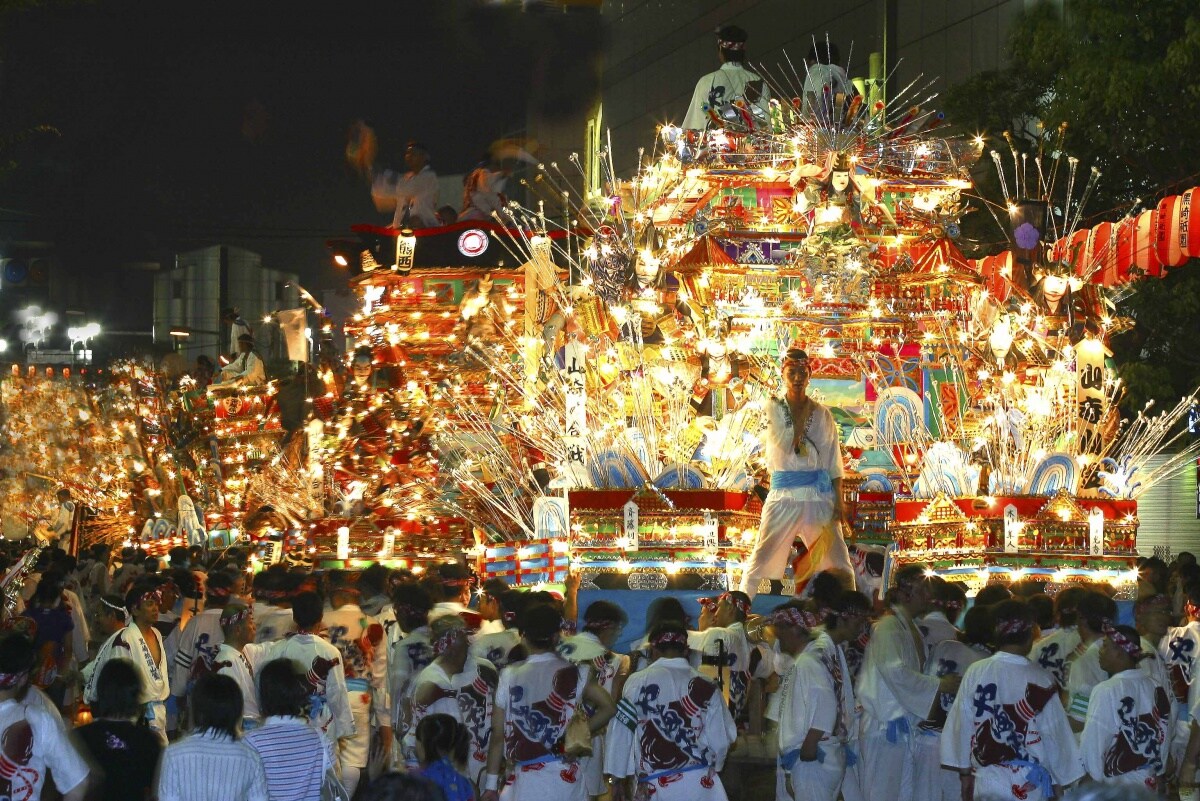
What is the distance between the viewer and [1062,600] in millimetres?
8641

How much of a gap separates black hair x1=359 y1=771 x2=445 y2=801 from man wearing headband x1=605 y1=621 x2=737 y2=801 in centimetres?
295

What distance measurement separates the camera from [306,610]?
26.7 ft

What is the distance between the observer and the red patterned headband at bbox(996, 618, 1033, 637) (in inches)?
289

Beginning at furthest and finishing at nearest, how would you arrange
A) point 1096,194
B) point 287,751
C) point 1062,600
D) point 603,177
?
point 603,177, point 1096,194, point 1062,600, point 287,751

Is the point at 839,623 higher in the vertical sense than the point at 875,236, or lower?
lower

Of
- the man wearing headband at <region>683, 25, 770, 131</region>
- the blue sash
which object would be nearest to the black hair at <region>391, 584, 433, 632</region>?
the blue sash

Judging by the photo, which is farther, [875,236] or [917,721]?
[875,236]

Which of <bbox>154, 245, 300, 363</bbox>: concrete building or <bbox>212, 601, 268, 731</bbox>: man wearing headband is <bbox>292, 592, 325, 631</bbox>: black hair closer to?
<bbox>212, 601, 268, 731</bbox>: man wearing headband

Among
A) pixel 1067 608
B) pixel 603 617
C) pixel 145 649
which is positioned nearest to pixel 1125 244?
pixel 1067 608

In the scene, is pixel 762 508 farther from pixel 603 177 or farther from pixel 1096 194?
pixel 603 177

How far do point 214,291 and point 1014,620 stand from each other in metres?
30.8

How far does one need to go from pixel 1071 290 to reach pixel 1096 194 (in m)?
4.72

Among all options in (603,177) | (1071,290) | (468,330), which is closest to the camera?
(1071,290)

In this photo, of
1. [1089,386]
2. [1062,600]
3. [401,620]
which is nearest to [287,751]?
[401,620]
